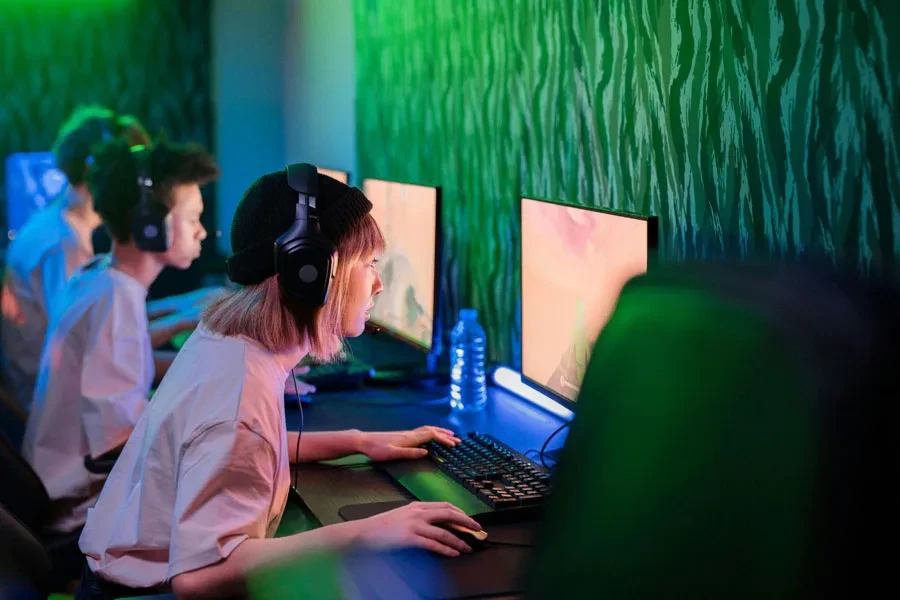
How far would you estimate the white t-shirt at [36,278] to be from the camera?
335 centimetres

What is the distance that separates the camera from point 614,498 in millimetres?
387

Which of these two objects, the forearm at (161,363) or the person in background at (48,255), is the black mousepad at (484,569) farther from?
the person in background at (48,255)

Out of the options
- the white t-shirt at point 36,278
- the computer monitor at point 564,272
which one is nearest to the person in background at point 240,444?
the computer monitor at point 564,272

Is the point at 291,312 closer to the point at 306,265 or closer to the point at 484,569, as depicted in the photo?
the point at 306,265

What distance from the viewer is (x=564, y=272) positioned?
1901 millimetres

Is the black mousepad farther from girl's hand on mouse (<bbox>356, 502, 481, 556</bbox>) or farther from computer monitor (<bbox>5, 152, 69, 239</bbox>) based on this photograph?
computer monitor (<bbox>5, 152, 69, 239</bbox>)

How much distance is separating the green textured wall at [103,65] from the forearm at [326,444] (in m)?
3.44

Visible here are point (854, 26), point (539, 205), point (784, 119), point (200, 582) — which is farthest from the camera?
point (539, 205)

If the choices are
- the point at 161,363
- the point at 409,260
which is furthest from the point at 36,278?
the point at 409,260

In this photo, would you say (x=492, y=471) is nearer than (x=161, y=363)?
Yes

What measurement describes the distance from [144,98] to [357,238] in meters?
3.86

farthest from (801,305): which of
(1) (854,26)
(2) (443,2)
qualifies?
(2) (443,2)

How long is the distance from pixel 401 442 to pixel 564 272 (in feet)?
1.44

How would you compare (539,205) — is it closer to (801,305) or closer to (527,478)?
(527,478)
